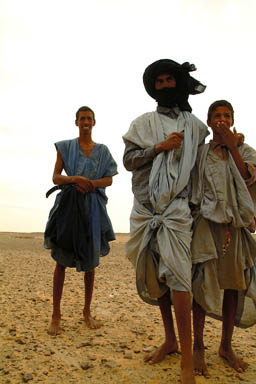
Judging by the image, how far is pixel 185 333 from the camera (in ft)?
9.11

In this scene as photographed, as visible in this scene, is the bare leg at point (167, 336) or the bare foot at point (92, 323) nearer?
the bare leg at point (167, 336)

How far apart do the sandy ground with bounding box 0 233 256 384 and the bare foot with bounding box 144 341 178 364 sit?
2.0 inches

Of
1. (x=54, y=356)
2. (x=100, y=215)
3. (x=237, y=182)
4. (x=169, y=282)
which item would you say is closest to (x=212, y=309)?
(x=169, y=282)

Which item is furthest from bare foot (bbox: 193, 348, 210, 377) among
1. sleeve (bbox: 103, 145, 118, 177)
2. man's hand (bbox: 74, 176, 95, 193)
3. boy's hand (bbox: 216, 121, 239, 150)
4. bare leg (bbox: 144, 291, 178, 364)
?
sleeve (bbox: 103, 145, 118, 177)

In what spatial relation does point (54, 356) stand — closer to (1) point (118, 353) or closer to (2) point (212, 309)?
(1) point (118, 353)

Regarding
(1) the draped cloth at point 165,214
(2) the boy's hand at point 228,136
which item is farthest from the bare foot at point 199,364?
(2) the boy's hand at point 228,136

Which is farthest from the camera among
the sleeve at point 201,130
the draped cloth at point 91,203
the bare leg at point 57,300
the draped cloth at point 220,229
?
the draped cloth at point 91,203

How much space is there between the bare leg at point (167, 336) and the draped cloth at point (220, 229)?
324 millimetres

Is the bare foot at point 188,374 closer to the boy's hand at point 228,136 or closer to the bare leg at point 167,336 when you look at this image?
the bare leg at point 167,336

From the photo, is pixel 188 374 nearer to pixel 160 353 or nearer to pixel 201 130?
pixel 160 353

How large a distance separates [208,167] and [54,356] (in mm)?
2203

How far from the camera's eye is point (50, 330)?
413cm

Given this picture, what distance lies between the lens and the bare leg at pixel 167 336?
329 centimetres

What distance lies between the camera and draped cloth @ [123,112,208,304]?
9.42 feet
